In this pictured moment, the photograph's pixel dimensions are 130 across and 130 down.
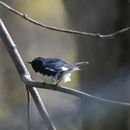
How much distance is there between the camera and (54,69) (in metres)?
1.22

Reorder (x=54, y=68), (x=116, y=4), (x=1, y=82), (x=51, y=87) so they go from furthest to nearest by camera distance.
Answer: (x=1, y=82) → (x=116, y=4) → (x=54, y=68) → (x=51, y=87)

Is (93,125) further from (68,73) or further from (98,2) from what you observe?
(68,73)

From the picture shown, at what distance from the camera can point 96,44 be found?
171 centimetres

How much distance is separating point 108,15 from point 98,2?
9 centimetres

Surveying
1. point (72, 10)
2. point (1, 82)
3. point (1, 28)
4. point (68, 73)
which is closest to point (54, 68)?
point (68, 73)

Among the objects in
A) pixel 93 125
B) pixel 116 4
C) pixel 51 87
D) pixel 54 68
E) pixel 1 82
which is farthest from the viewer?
pixel 1 82

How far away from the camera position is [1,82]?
10.3ft

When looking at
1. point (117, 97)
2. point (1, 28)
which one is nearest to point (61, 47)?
point (117, 97)

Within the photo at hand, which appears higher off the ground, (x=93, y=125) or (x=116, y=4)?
(x=116, y=4)

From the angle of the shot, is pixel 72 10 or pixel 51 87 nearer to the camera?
pixel 51 87

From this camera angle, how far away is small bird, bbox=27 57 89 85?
1.20 meters

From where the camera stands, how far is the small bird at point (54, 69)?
3.95 feet

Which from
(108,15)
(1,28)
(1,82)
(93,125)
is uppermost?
(1,28)

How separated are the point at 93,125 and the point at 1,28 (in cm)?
70
